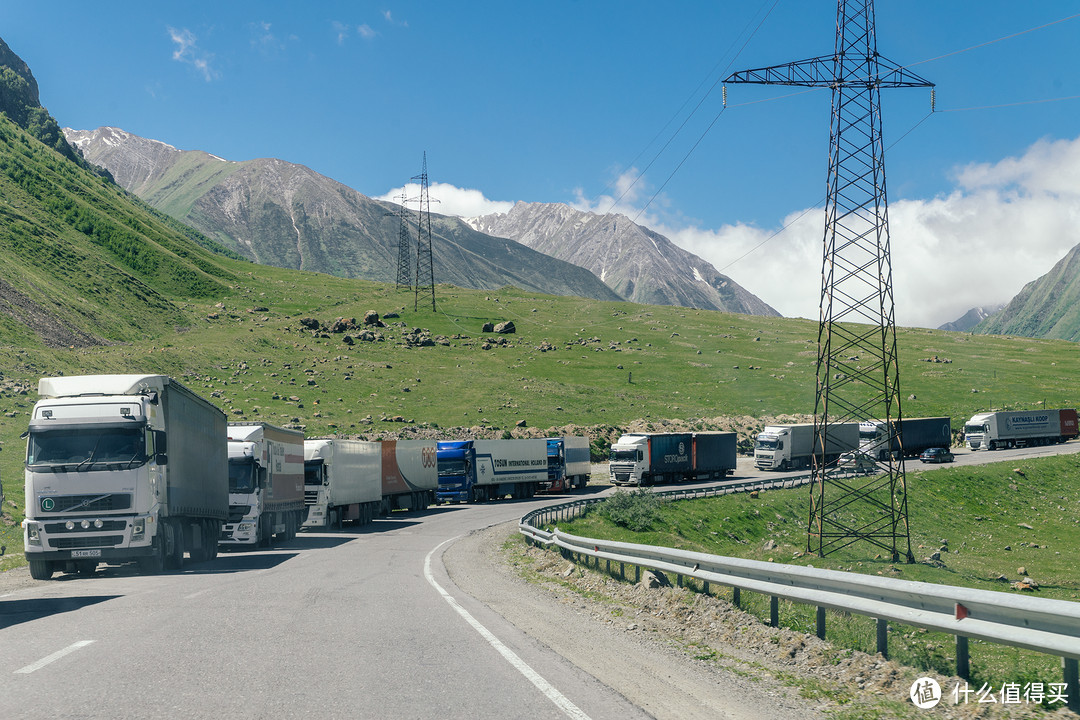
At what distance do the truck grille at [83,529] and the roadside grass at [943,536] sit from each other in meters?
13.2

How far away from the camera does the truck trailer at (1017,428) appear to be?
86.9m

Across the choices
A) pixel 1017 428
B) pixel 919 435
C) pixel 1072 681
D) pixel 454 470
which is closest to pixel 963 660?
pixel 1072 681

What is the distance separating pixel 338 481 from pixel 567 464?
27.9 metres

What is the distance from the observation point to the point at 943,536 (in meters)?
46.0

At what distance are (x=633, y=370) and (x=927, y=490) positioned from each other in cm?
6448

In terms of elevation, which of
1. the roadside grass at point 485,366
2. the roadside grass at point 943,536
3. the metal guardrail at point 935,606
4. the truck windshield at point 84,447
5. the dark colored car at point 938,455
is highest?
the roadside grass at point 485,366

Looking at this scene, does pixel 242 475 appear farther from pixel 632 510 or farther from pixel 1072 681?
pixel 1072 681

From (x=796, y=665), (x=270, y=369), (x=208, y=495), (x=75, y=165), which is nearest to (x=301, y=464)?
(x=208, y=495)

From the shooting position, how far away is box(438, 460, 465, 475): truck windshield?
57250 millimetres

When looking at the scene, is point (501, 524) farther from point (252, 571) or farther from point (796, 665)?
point (796, 665)

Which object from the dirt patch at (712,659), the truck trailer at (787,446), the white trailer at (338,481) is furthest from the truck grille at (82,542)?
the truck trailer at (787,446)

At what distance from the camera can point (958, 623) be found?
744 cm

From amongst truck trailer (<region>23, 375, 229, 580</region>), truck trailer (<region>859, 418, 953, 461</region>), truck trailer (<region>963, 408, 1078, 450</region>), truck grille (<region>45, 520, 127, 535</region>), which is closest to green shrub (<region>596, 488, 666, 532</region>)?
truck trailer (<region>23, 375, 229, 580</region>)

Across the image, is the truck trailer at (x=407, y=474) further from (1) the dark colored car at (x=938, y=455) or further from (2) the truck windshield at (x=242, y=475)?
(1) the dark colored car at (x=938, y=455)
